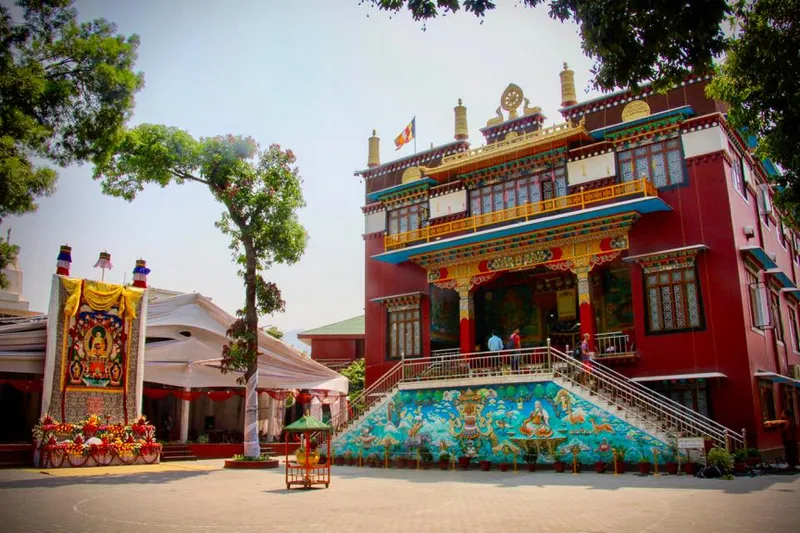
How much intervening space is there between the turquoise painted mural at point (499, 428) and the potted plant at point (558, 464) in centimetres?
4

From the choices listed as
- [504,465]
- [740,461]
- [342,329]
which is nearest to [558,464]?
[504,465]

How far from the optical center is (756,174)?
22.3m

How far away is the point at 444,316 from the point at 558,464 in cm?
864

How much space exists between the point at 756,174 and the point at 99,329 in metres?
21.8

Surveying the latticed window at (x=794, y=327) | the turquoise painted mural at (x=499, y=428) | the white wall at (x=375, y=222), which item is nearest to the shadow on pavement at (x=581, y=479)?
the turquoise painted mural at (x=499, y=428)

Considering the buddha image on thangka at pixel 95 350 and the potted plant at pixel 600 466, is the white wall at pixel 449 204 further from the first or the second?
the buddha image on thangka at pixel 95 350

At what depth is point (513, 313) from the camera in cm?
2408

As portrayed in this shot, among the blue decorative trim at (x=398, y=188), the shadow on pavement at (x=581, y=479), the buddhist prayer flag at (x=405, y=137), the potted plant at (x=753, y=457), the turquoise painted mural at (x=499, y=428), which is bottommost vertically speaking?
the shadow on pavement at (x=581, y=479)

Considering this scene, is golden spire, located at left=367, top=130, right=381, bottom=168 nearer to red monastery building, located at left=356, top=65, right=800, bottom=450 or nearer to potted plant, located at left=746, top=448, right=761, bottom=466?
red monastery building, located at left=356, top=65, right=800, bottom=450

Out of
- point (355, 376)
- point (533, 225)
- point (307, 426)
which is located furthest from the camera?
point (355, 376)

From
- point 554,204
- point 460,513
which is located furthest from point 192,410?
point 460,513

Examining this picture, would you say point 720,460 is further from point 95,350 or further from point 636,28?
point 95,350

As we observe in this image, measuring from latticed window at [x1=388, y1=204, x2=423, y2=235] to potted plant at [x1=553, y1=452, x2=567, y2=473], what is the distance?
422 inches

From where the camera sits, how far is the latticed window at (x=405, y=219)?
25.2 meters
